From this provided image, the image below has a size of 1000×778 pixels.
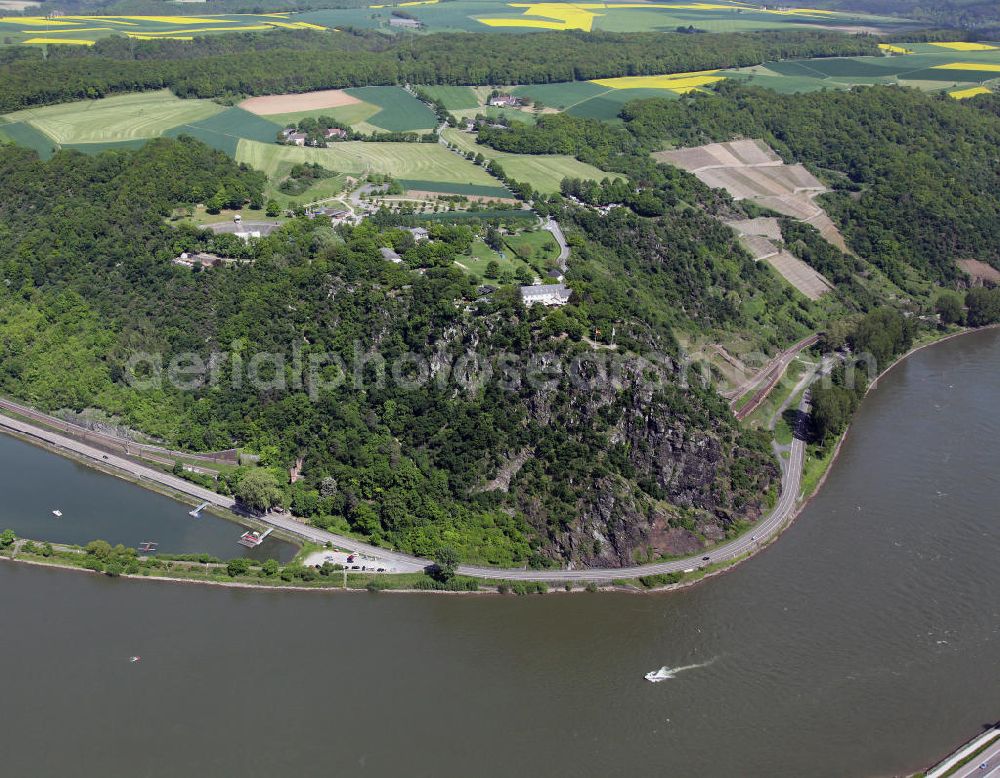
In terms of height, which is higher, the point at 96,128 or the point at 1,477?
the point at 96,128

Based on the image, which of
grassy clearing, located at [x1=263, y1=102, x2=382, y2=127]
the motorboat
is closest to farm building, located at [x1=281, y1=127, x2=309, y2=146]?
grassy clearing, located at [x1=263, y1=102, x2=382, y2=127]

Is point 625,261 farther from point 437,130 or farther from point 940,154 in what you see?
point 940,154

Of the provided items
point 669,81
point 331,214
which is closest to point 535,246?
point 331,214

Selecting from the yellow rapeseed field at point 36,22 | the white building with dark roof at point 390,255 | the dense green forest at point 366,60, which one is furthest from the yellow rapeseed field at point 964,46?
the yellow rapeseed field at point 36,22

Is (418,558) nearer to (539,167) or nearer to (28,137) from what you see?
(539,167)

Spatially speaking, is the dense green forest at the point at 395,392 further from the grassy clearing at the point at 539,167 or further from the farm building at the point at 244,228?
the grassy clearing at the point at 539,167

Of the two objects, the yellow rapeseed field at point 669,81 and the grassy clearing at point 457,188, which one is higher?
the yellow rapeseed field at point 669,81

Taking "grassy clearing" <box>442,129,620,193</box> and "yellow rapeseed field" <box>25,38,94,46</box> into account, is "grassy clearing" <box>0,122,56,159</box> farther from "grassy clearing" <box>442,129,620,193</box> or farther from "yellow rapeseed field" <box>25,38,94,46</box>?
"yellow rapeseed field" <box>25,38,94,46</box>

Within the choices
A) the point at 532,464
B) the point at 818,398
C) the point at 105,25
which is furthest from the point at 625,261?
the point at 105,25
